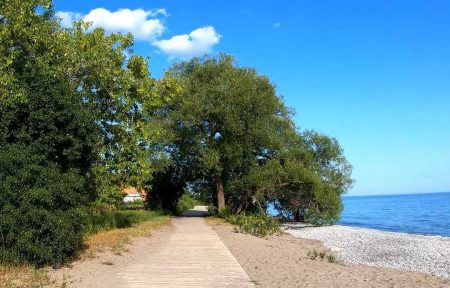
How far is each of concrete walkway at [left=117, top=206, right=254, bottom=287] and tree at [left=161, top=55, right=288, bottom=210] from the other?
1476 cm

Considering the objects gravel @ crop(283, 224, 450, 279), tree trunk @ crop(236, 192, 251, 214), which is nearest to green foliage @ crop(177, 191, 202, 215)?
tree trunk @ crop(236, 192, 251, 214)

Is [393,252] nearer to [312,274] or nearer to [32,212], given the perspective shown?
[312,274]

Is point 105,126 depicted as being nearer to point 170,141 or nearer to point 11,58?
point 11,58

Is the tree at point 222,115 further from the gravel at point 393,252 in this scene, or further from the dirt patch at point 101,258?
the dirt patch at point 101,258

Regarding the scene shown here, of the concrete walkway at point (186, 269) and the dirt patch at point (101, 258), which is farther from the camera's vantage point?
the dirt patch at point (101, 258)

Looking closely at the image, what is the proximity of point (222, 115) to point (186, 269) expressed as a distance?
19571 mm

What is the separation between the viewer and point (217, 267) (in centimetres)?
1202

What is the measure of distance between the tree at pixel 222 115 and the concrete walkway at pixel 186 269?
48.4 ft

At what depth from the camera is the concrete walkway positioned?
32.6 ft

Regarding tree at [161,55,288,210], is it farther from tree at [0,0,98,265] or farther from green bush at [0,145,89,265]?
green bush at [0,145,89,265]

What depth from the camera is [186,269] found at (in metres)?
11.6

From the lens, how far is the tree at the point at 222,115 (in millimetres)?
30359

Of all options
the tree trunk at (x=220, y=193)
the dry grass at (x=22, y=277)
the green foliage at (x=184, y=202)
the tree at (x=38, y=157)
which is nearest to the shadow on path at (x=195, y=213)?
the green foliage at (x=184, y=202)

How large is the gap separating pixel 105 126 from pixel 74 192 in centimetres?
634
